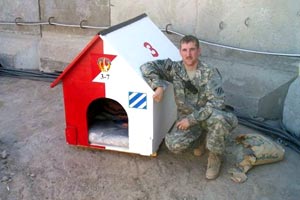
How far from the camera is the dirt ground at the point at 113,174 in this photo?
3055 millimetres

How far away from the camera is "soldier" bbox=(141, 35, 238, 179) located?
314cm

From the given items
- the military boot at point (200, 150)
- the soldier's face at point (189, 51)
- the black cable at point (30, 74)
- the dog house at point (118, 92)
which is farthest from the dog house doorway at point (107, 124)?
the black cable at point (30, 74)

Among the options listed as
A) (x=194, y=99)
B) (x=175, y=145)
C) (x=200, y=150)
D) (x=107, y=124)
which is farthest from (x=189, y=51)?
(x=107, y=124)

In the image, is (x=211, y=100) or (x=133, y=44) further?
(x=133, y=44)

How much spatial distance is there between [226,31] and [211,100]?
1.65 metres

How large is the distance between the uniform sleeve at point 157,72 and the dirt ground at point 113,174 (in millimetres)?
695

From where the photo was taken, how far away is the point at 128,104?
3258 millimetres

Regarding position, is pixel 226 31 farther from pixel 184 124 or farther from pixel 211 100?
pixel 184 124

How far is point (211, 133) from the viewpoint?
3.16 m

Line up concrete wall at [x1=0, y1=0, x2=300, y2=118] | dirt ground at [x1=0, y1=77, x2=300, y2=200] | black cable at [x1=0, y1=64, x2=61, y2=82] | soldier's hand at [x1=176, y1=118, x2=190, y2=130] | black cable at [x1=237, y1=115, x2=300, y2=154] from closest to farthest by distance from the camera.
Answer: dirt ground at [x1=0, y1=77, x2=300, y2=200]
soldier's hand at [x1=176, y1=118, x2=190, y2=130]
black cable at [x1=237, y1=115, x2=300, y2=154]
concrete wall at [x1=0, y1=0, x2=300, y2=118]
black cable at [x1=0, y1=64, x2=61, y2=82]

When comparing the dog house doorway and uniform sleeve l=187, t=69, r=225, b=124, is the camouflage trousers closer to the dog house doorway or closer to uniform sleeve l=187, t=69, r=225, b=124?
uniform sleeve l=187, t=69, r=225, b=124

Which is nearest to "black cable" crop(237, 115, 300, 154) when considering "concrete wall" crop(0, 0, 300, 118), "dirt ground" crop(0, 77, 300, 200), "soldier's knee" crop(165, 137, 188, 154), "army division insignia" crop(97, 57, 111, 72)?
"dirt ground" crop(0, 77, 300, 200)

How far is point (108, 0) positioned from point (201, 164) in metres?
2.70

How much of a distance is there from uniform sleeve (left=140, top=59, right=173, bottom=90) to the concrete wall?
1.23 metres
